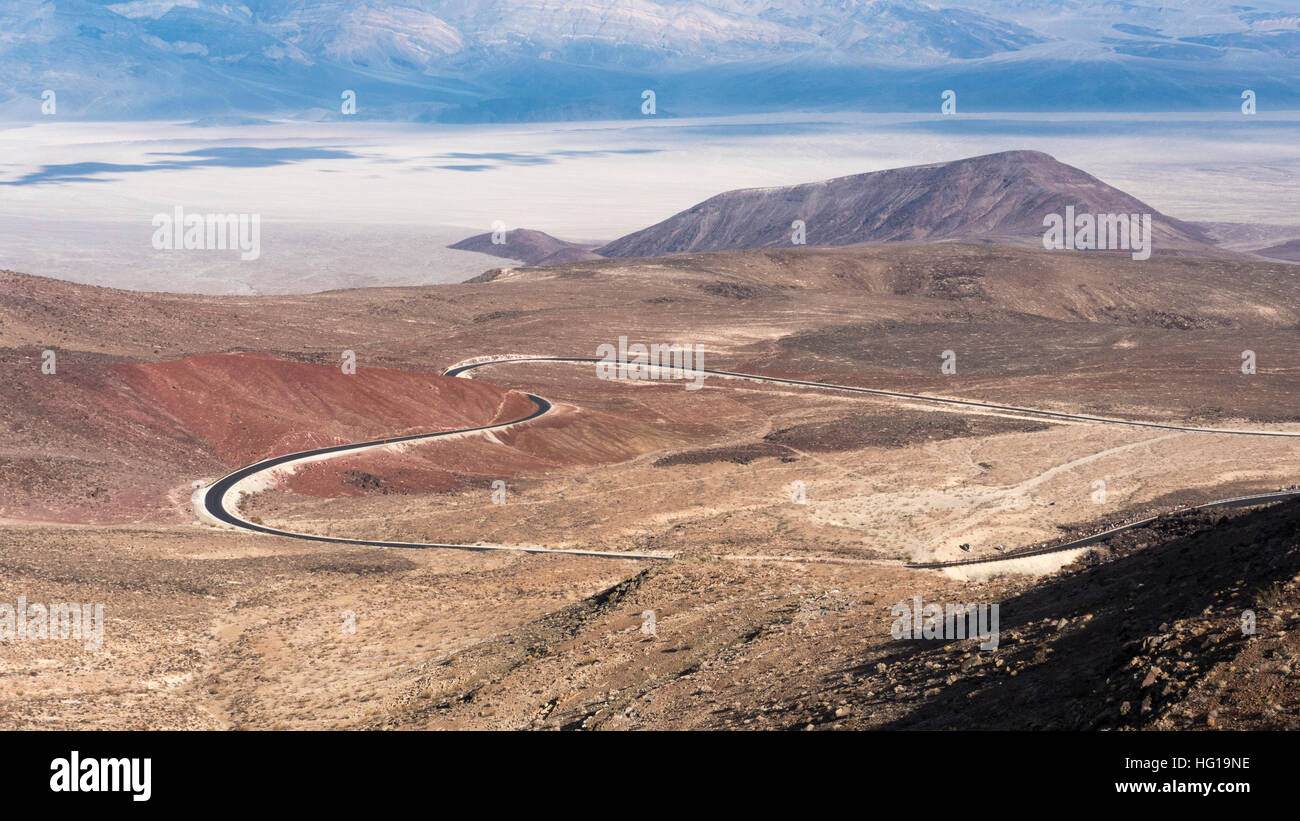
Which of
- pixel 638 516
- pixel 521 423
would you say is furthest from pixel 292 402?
pixel 638 516

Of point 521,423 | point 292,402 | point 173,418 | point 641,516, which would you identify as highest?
point 292,402

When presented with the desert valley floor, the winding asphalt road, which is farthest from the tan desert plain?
the winding asphalt road

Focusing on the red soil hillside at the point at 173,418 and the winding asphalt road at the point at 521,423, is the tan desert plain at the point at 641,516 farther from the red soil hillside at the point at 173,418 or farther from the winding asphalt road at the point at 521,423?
the winding asphalt road at the point at 521,423

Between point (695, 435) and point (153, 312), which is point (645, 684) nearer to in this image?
point (695, 435)

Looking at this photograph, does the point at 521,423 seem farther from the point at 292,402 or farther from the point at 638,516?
the point at 638,516

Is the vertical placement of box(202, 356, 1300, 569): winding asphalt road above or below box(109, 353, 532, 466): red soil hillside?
below

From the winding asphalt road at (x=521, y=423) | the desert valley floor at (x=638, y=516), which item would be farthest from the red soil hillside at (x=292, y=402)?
the winding asphalt road at (x=521, y=423)

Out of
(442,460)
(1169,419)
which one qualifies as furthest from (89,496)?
(1169,419)

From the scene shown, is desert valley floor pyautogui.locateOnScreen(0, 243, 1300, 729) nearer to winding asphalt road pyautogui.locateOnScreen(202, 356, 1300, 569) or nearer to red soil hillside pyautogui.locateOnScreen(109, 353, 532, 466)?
red soil hillside pyautogui.locateOnScreen(109, 353, 532, 466)

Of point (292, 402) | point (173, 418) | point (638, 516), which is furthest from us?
point (292, 402)
